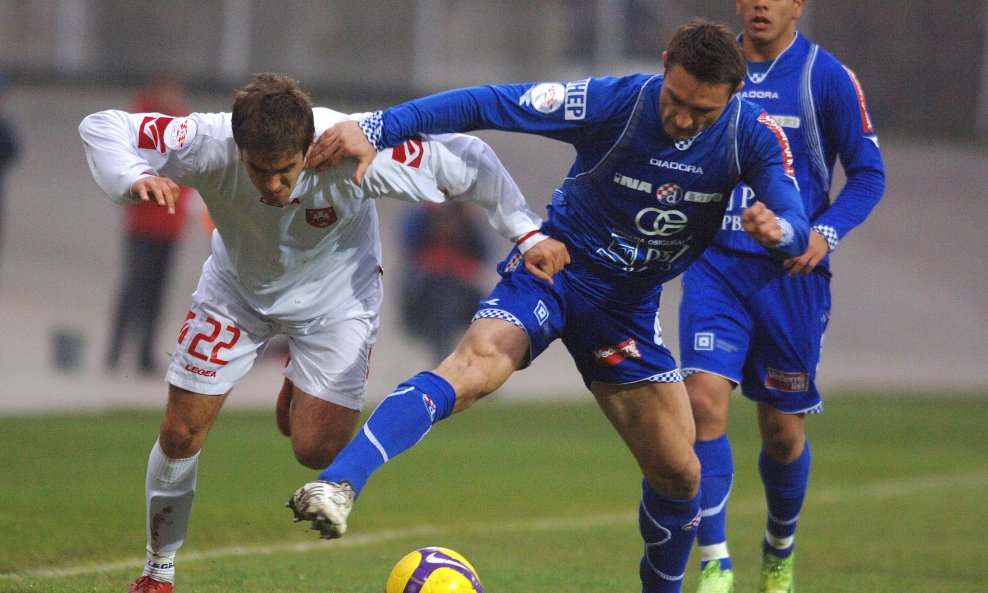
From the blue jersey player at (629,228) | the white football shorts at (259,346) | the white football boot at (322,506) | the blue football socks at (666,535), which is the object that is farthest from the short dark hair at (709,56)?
the white football boot at (322,506)

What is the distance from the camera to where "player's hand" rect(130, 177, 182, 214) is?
17.1 ft

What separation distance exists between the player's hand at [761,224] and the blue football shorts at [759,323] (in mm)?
1432

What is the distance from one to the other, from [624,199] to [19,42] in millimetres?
18614

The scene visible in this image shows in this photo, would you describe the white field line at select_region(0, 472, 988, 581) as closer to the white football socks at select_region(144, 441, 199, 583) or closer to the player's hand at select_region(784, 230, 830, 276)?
the white football socks at select_region(144, 441, 199, 583)

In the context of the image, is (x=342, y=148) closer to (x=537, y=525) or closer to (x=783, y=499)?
(x=783, y=499)

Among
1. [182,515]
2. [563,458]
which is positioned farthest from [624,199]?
[563,458]

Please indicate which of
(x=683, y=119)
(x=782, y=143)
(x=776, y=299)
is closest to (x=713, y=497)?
(x=776, y=299)

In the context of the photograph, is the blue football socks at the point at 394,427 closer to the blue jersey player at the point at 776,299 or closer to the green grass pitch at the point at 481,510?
the green grass pitch at the point at 481,510

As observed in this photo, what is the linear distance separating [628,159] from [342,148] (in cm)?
115

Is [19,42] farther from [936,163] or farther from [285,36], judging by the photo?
[936,163]

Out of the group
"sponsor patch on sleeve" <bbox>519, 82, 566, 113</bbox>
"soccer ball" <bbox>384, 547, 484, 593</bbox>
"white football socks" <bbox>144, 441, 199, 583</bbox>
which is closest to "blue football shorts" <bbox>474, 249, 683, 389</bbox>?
"sponsor patch on sleeve" <bbox>519, 82, 566, 113</bbox>

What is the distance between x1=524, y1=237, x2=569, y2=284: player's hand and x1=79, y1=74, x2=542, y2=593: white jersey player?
114 mm

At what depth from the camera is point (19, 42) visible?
72.6 ft

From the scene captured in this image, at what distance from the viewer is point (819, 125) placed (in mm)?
6668
